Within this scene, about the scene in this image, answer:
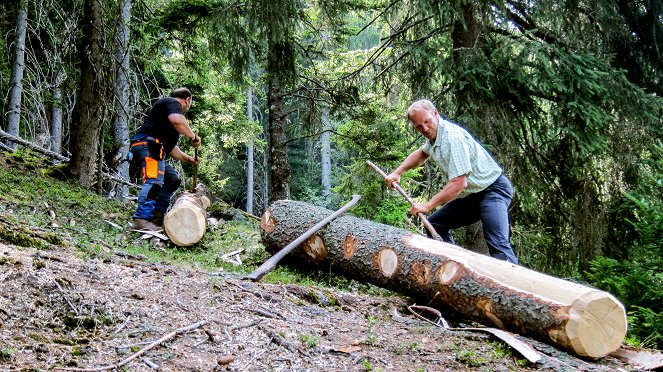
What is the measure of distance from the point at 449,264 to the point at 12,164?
26.6 ft

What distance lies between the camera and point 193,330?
3123 millimetres

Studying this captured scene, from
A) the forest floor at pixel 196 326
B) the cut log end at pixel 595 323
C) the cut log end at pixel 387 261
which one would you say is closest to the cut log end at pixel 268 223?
the forest floor at pixel 196 326

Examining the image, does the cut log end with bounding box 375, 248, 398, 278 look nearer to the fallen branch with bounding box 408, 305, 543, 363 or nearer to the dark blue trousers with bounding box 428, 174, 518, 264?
the fallen branch with bounding box 408, 305, 543, 363

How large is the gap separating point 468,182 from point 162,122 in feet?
14.1

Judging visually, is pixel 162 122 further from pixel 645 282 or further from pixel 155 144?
pixel 645 282

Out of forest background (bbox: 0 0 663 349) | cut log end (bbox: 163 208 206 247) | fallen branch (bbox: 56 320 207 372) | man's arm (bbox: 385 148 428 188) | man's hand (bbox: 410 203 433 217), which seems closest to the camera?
fallen branch (bbox: 56 320 207 372)

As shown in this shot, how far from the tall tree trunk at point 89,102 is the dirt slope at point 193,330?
5452mm

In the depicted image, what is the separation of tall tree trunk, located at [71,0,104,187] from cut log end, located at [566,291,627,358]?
7.43 meters

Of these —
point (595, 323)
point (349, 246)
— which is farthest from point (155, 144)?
point (595, 323)

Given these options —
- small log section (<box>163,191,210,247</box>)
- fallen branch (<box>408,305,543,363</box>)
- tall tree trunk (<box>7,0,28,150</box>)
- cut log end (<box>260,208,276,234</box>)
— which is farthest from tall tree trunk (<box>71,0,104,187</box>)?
fallen branch (<box>408,305,543,363</box>)

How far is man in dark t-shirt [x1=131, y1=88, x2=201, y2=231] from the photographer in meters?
6.93

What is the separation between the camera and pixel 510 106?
715cm

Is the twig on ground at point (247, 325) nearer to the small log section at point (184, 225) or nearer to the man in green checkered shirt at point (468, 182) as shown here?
the man in green checkered shirt at point (468, 182)

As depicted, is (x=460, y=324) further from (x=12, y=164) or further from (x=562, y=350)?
(x=12, y=164)
